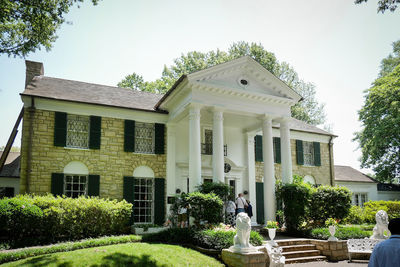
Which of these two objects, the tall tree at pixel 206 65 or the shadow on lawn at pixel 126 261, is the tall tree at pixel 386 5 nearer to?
the shadow on lawn at pixel 126 261

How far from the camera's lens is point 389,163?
25922mm

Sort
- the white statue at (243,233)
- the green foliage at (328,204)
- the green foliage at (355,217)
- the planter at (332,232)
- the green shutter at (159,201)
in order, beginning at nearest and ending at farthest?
the white statue at (243,233) → the planter at (332,232) → the green foliage at (328,204) → the green shutter at (159,201) → the green foliage at (355,217)

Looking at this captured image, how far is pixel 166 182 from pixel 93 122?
4.54 meters

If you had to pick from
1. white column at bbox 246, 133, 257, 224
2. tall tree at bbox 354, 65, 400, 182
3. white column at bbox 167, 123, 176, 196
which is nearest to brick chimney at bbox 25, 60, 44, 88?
white column at bbox 167, 123, 176, 196

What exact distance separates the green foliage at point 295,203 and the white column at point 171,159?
17.8ft

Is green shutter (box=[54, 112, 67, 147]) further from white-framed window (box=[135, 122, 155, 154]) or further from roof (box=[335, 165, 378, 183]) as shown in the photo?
roof (box=[335, 165, 378, 183])

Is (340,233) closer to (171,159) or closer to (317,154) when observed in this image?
(171,159)

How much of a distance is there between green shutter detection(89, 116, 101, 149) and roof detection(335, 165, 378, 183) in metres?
17.8

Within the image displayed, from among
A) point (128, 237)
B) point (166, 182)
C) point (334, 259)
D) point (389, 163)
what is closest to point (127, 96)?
point (166, 182)

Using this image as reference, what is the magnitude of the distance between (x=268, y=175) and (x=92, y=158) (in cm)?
823

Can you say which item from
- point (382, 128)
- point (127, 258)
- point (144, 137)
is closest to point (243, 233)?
point (127, 258)

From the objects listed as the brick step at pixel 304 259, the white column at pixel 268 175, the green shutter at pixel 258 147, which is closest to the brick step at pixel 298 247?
the brick step at pixel 304 259

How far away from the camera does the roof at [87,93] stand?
48.3 feet

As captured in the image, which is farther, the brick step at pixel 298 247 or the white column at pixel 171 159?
the white column at pixel 171 159
